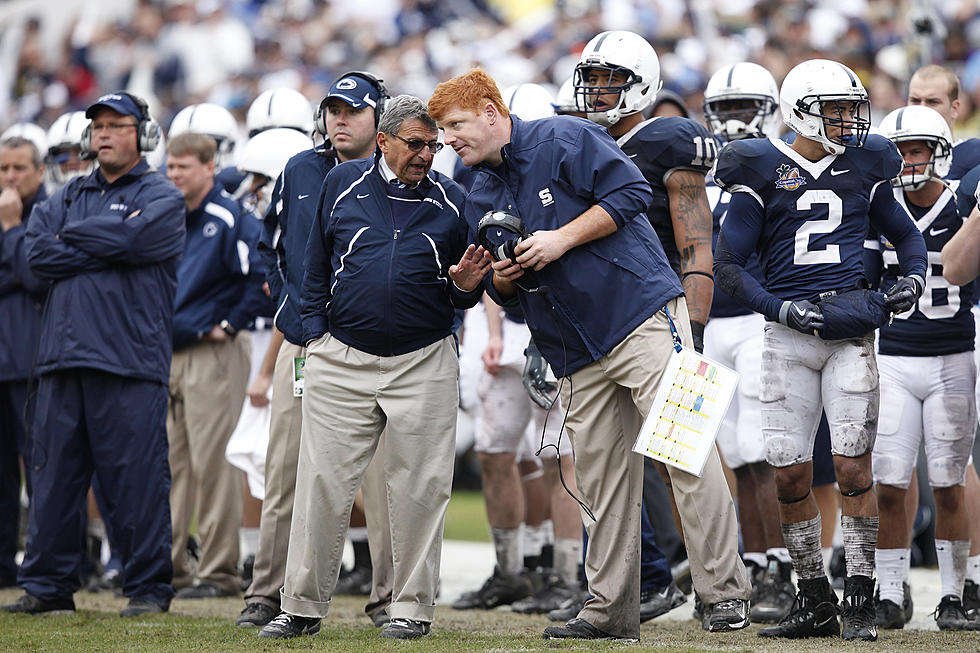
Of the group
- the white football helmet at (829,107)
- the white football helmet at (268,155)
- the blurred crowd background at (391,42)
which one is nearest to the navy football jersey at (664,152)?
the white football helmet at (829,107)

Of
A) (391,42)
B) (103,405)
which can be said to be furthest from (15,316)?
(391,42)

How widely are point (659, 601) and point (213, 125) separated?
181 inches

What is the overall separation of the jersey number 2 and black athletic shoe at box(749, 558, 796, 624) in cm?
154

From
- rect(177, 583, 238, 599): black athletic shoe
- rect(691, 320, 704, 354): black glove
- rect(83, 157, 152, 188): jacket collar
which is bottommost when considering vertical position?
rect(177, 583, 238, 599): black athletic shoe

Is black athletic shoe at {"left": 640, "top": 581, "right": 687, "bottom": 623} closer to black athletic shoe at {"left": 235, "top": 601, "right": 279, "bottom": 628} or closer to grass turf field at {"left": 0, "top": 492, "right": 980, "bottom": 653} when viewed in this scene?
grass turf field at {"left": 0, "top": 492, "right": 980, "bottom": 653}

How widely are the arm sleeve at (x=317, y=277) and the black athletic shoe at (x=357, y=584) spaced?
2.51 meters

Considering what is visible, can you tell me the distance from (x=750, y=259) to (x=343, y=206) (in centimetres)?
171

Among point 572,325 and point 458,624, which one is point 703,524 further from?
point 458,624

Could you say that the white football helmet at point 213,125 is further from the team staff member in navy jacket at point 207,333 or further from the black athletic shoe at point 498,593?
the black athletic shoe at point 498,593

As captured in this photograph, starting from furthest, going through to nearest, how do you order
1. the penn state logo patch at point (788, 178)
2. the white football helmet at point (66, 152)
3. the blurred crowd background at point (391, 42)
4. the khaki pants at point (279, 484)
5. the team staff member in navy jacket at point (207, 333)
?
the blurred crowd background at point (391, 42)
the white football helmet at point (66, 152)
the team staff member in navy jacket at point (207, 333)
the khaki pants at point (279, 484)
the penn state logo patch at point (788, 178)

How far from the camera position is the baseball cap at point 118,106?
6.57 m

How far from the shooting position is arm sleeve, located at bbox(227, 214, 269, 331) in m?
7.55

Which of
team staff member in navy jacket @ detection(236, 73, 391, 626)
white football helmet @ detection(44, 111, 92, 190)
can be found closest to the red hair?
team staff member in navy jacket @ detection(236, 73, 391, 626)

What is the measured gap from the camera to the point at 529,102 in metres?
7.43
